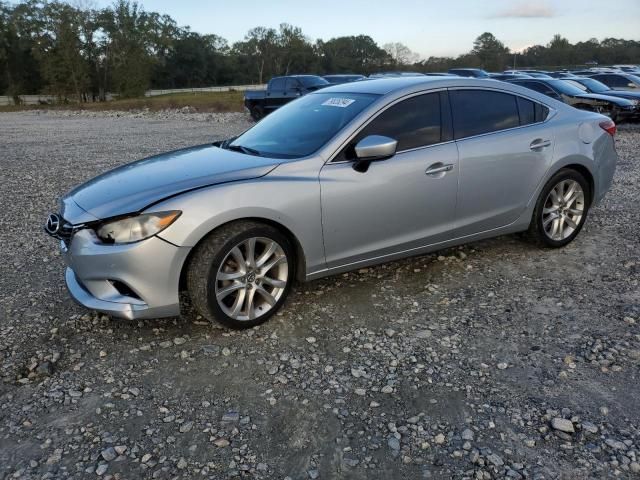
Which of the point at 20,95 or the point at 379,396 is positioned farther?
the point at 20,95

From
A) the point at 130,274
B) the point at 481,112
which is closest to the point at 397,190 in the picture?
the point at 481,112

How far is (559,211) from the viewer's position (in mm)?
5012

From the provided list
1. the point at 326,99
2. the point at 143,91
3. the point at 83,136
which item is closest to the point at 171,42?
the point at 143,91

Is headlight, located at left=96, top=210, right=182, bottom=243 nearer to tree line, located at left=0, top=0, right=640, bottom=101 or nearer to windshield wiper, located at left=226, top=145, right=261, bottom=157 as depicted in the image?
windshield wiper, located at left=226, top=145, right=261, bottom=157

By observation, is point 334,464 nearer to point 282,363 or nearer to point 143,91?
point 282,363

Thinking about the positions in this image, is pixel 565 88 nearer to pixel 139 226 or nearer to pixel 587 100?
pixel 587 100

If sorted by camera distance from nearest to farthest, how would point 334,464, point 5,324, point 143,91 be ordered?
point 334,464
point 5,324
point 143,91

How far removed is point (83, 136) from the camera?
17516mm

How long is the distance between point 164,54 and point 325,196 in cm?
9295

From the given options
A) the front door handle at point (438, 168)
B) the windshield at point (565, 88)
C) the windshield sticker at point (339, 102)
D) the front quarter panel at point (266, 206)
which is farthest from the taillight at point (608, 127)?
the windshield at point (565, 88)

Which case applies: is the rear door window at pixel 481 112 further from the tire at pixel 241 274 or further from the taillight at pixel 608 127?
the tire at pixel 241 274

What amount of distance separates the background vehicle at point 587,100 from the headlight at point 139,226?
1296 cm

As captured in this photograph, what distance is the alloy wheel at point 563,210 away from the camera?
16.2 feet

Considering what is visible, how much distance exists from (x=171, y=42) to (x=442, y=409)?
9109 centimetres
